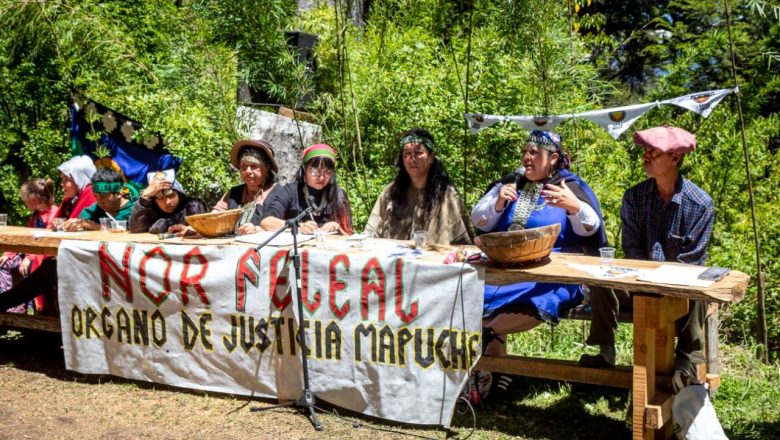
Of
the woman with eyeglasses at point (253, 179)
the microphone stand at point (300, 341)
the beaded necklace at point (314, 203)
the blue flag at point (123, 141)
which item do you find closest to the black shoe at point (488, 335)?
the microphone stand at point (300, 341)

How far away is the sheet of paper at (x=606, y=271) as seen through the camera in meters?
3.72

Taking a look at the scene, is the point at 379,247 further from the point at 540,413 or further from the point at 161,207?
the point at 161,207

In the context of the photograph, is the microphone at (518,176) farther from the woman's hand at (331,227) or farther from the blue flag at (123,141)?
the blue flag at (123,141)

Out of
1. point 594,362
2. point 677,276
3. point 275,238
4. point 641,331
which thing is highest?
point 275,238

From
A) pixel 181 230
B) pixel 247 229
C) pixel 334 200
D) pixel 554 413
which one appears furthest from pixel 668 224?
pixel 181 230

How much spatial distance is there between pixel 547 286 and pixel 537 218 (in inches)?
18.4

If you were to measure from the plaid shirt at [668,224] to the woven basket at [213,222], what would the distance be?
2460 millimetres

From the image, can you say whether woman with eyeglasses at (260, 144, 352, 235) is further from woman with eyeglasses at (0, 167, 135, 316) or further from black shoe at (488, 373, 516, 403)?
black shoe at (488, 373, 516, 403)

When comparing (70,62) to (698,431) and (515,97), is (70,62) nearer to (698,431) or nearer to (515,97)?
A: (515,97)

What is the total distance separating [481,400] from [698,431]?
51.1 inches

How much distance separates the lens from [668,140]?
4.25m

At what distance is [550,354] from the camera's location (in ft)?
18.2

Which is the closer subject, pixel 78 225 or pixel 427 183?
pixel 427 183

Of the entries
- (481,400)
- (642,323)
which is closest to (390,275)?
(481,400)
